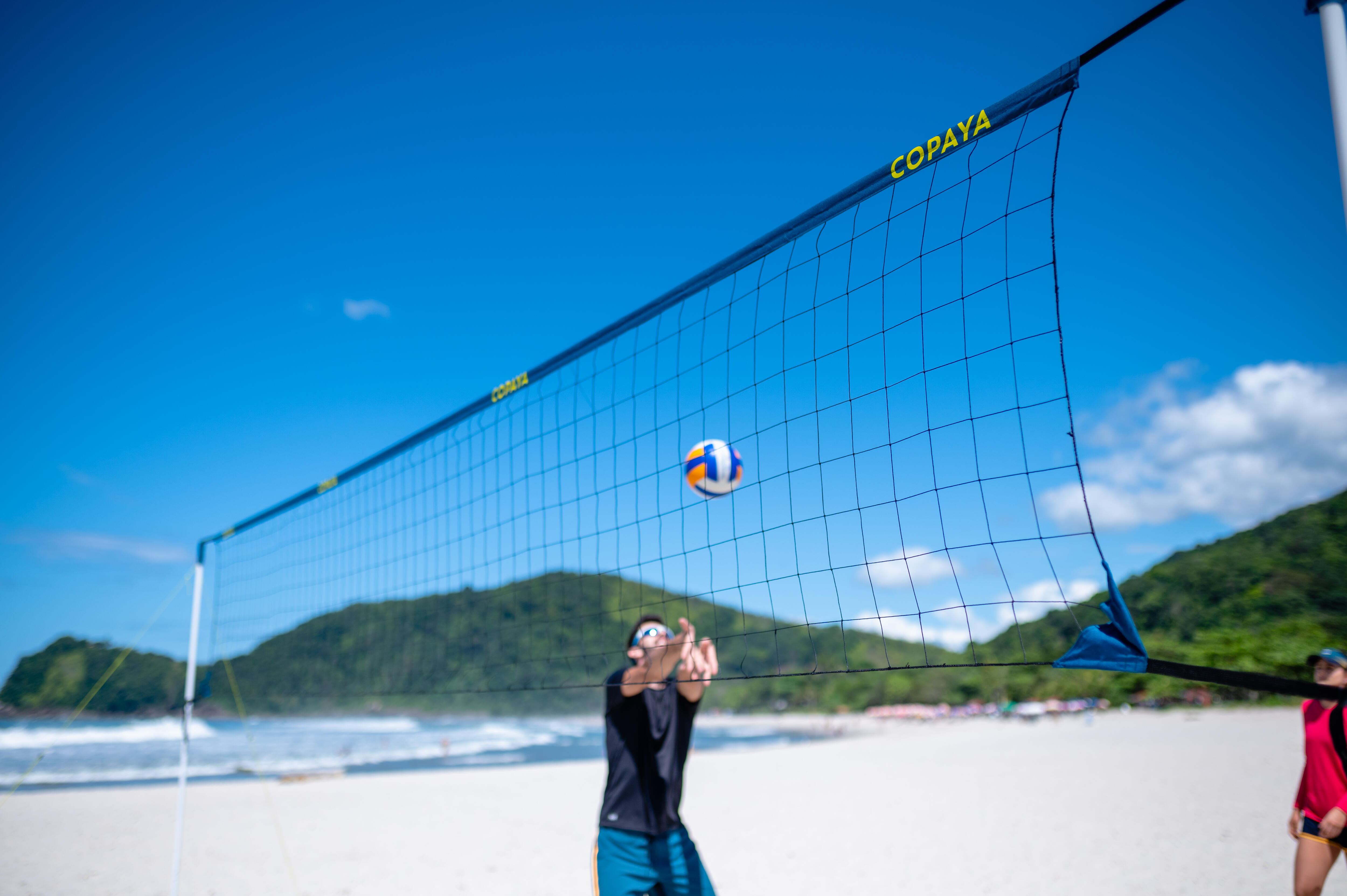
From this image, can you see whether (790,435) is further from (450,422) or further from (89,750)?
(89,750)

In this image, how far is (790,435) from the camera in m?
2.81

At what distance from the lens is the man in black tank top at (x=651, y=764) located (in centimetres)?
239

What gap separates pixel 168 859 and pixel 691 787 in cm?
681

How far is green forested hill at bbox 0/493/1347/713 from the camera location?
15.5 ft

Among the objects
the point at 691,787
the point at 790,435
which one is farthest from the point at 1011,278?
the point at 691,787

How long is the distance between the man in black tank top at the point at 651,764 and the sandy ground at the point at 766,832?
276 cm

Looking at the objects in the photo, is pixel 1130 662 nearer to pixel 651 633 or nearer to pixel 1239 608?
pixel 651 633

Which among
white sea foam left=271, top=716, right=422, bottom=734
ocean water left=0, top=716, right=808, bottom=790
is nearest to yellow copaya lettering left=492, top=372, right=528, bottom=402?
ocean water left=0, top=716, right=808, bottom=790

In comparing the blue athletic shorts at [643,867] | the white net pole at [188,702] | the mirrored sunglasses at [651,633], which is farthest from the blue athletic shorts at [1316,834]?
the white net pole at [188,702]

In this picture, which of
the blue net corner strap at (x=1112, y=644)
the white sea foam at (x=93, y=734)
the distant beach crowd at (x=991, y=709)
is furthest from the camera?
the distant beach crowd at (x=991, y=709)

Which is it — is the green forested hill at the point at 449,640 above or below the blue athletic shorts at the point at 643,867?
above

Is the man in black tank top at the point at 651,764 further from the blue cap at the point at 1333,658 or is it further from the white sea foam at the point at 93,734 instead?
the white sea foam at the point at 93,734

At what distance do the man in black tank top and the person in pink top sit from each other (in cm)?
219

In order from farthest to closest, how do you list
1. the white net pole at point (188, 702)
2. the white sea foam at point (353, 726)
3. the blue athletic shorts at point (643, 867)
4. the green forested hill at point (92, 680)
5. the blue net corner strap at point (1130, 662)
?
the white sea foam at point (353, 726) → the green forested hill at point (92, 680) → the white net pole at point (188, 702) → the blue athletic shorts at point (643, 867) → the blue net corner strap at point (1130, 662)
